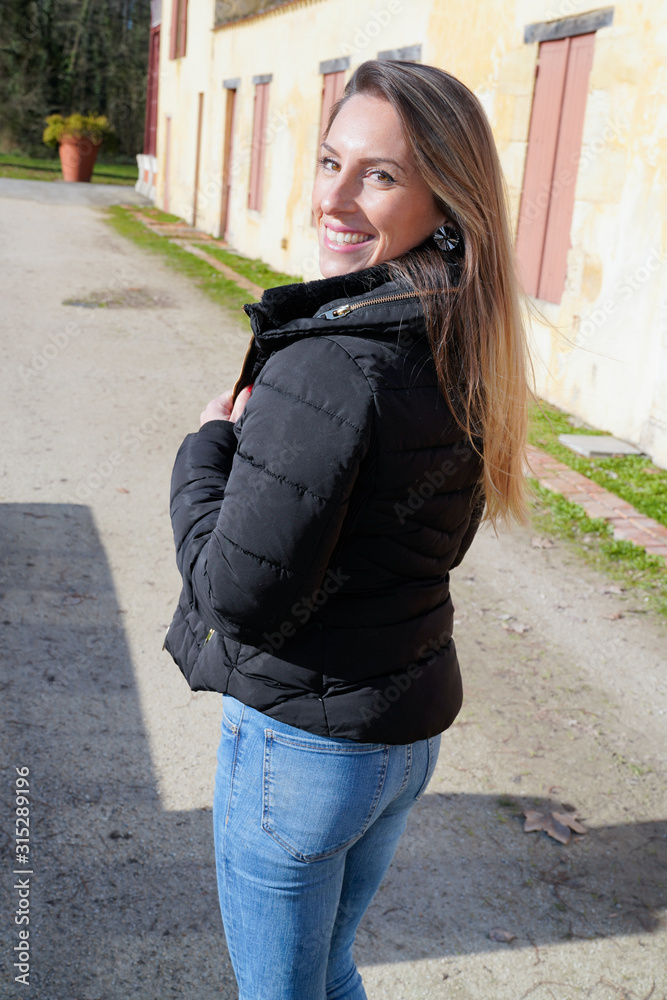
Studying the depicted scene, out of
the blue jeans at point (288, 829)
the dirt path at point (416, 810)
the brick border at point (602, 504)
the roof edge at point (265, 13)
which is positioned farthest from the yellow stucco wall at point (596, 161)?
the blue jeans at point (288, 829)

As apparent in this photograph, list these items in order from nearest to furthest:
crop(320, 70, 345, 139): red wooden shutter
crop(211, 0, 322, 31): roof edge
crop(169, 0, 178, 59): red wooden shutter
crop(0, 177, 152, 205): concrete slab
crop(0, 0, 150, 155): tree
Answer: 1. crop(320, 70, 345, 139): red wooden shutter
2. crop(211, 0, 322, 31): roof edge
3. crop(0, 177, 152, 205): concrete slab
4. crop(169, 0, 178, 59): red wooden shutter
5. crop(0, 0, 150, 155): tree

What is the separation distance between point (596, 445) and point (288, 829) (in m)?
6.25

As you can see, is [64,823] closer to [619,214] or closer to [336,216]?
[336,216]

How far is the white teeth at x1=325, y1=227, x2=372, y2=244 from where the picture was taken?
1.61 metres

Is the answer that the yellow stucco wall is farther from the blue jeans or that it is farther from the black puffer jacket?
the blue jeans

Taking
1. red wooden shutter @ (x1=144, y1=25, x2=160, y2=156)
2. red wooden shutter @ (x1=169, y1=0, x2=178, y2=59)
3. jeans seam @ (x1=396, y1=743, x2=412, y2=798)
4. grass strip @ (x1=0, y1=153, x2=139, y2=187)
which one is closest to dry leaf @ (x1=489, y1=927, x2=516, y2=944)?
jeans seam @ (x1=396, y1=743, x2=412, y2=798)

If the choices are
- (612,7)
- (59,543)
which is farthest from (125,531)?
(612,7)

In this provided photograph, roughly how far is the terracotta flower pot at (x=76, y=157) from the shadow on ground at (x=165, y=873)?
26.7 meters

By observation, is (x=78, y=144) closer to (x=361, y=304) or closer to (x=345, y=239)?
(x=345, y=239)

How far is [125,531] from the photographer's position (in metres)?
5.31

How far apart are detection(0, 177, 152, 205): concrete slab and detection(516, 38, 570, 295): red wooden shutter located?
598 inches

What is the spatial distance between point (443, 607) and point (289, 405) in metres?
0.57

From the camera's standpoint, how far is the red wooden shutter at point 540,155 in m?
8.52

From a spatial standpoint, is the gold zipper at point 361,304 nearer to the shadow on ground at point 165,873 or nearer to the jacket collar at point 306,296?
the jacket collar at point 306,296
